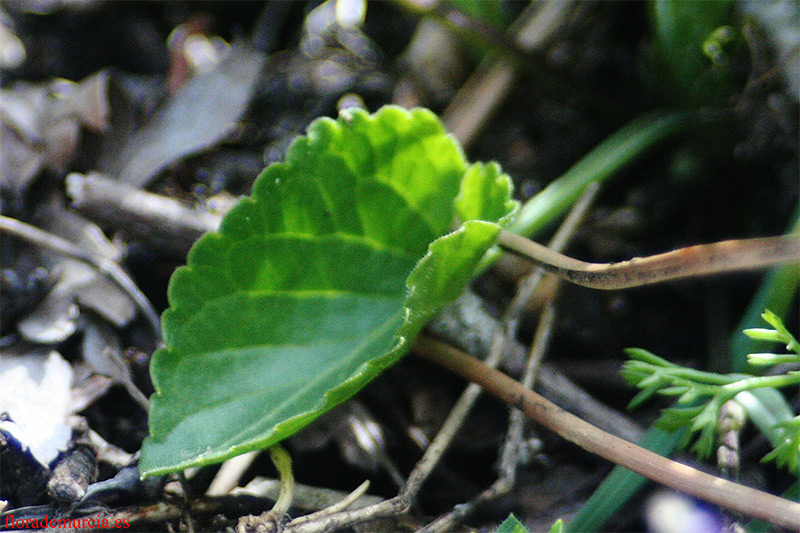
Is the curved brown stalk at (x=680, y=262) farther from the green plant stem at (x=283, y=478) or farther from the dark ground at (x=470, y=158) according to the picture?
the green plant stem at (x=283, y=478)

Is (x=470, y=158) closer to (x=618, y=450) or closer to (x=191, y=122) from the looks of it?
(x=191, y=122)

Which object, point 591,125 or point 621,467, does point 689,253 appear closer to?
point 621,467

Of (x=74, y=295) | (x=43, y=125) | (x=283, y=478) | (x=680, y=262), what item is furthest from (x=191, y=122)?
(x=680, y=262)

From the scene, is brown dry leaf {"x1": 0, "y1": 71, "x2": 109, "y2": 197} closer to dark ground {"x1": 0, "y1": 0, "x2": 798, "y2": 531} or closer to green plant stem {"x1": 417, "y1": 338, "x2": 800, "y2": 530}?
dark ground {"x1": 0, "y1": 0, "x2": 798, "y2": 531}

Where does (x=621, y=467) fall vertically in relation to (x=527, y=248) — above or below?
below

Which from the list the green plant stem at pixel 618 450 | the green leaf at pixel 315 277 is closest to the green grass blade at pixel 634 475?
the green plant stem at pixel 618 450

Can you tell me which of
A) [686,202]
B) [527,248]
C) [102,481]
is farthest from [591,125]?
[102,481]

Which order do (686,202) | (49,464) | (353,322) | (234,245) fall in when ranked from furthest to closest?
(686,202) → (353,322) → (234,245) → (49,464)
